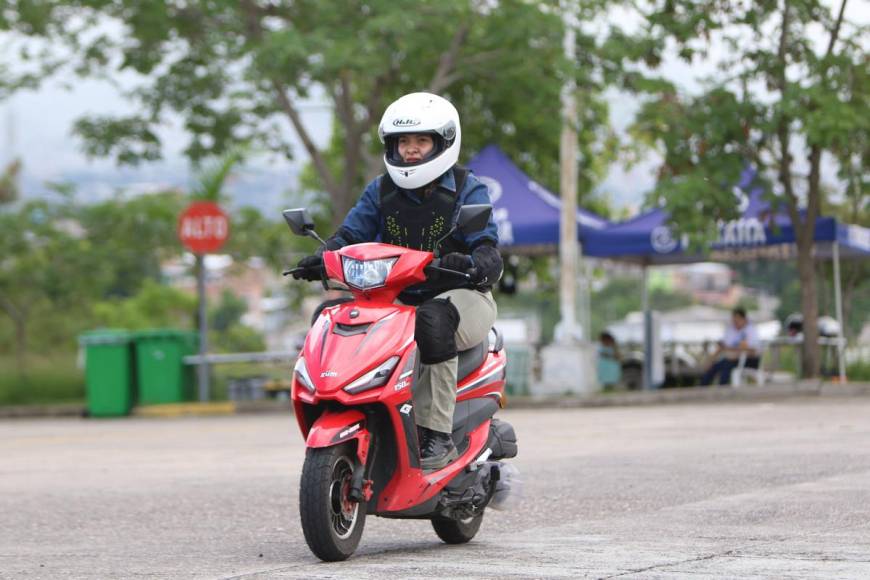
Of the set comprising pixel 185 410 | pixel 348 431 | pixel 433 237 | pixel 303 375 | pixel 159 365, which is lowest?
pixel 185 410

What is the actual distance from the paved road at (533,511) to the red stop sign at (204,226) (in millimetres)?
8332

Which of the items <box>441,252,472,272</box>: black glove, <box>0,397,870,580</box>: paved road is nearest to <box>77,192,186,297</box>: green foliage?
<box>0,397,870,580</box>: paved road

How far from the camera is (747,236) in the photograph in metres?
22.7

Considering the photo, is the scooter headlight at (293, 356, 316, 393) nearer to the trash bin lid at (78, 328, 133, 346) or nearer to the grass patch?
the trash bin lid at (78, 328, 133, 346)

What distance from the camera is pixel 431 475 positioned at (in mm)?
6738

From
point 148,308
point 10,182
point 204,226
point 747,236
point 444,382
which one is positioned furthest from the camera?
point 148,308

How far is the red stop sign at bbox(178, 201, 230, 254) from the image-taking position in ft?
79.8

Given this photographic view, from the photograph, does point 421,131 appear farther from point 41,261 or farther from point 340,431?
point 41,261

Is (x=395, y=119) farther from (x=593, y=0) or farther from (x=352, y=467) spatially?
(x=593, y=0)

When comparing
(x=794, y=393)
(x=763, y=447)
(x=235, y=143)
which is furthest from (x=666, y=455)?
(x=235, y=143)

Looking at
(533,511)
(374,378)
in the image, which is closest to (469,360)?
(374,378)

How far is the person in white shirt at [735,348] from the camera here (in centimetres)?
2384

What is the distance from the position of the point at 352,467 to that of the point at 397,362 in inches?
17.4

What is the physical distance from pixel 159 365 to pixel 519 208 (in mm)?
5903
